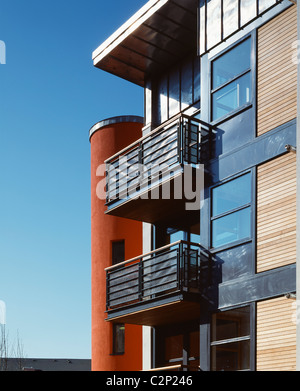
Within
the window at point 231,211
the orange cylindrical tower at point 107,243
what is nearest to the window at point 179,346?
the orange cylindrical tower at point 107,243

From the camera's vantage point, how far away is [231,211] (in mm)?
15188

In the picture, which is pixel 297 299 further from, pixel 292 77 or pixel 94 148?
pixel 94 148

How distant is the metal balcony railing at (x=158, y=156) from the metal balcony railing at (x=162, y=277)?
1.85 m

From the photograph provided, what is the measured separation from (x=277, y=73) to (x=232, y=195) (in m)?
2.71

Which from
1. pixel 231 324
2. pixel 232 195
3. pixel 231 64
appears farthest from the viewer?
pixel 231 64

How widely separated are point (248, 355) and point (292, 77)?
18.1ft

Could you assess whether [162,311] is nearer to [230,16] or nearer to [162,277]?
[162,277]

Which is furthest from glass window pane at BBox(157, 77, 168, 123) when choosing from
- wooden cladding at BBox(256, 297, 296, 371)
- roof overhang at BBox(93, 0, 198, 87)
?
wooden cladding at BBox(256, 297, 296, 371)

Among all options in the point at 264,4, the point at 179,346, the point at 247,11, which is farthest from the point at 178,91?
the point at 179,346

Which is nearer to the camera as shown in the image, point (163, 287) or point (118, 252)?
point (163, 287)

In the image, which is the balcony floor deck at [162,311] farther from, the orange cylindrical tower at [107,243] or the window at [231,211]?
the orange cylindrical tower at [107,243]

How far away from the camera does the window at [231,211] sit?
1481 centimetres

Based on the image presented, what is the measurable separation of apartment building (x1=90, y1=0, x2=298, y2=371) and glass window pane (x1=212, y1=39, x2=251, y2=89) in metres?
0.03

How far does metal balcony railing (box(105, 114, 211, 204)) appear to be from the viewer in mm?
16328
